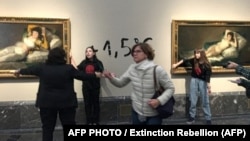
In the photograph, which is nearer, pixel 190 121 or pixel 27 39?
pixel 27 39

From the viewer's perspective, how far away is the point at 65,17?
7914 millimetres

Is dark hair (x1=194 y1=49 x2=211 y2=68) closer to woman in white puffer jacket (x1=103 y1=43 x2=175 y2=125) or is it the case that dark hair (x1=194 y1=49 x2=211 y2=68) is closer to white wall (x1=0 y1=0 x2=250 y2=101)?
white wall (x1=0 y1=0 x2=250 y2=101)

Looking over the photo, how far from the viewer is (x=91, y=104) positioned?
313 inches

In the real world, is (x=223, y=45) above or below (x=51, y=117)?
above

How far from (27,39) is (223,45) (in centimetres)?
441

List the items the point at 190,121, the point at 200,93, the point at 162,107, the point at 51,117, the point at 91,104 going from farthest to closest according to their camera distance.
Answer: the point at 190,121
the point at 200,93
the point at 91,104
the point at 51,117
the point at 162,107

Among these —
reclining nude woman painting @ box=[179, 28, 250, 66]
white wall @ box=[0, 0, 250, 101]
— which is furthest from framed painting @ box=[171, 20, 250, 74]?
white wall @ box=[0, 0, 250, 101]

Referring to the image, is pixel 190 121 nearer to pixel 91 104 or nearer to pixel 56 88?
pixel 91 104

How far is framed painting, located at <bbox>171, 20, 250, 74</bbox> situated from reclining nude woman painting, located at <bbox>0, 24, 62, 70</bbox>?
108 inches

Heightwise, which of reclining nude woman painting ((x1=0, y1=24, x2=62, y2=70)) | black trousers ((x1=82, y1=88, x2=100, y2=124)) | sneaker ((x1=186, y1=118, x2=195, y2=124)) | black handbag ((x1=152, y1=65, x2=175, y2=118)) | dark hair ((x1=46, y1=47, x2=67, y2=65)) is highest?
reclining nude woman painting ((x1=0, y1=24, x2=62, y2=70))

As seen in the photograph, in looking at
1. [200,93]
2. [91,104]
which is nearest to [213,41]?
[200,93]

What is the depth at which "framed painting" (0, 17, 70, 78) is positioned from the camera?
7.57m

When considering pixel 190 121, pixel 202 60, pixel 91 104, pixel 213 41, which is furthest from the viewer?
pixel 213 41

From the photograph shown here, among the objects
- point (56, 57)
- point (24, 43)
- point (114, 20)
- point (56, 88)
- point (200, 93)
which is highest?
point (114, 20)
